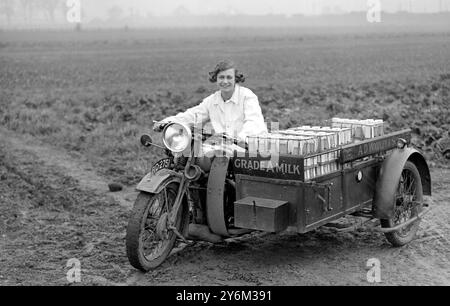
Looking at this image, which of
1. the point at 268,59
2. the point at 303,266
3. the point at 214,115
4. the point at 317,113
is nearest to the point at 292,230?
the point at 303,266

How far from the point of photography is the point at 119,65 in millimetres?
36812

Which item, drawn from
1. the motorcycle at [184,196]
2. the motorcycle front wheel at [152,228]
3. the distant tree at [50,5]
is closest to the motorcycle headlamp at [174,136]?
the motorcycle at [184,196]

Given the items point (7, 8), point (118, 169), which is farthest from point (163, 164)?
point (7, 8)

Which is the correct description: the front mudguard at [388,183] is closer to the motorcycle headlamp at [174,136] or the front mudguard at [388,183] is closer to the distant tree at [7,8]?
the motorcycle headlamp at [174,136]

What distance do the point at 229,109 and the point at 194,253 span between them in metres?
1.30

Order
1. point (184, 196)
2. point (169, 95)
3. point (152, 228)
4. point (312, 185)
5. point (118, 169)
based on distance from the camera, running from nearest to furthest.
A: 1. point (312, 185)
2. point (152, 228)
3. point (184, 196)
4. point (118, 169)
5. point (169, 95)

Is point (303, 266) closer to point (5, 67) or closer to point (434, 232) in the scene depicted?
point (434, 232)

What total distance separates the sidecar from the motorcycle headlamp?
334mm

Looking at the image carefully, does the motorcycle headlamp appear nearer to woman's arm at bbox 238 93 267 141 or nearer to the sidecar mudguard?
the sidecar mudguard

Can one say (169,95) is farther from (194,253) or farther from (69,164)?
(194,253)

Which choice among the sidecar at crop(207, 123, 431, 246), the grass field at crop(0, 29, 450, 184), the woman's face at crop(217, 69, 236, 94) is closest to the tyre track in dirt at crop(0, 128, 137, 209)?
the grass field at crop(0, 29, 450, 184)

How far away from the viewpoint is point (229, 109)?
620 cm

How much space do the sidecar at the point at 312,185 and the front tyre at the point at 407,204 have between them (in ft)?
0.05

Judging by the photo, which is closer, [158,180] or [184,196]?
[158,180]
